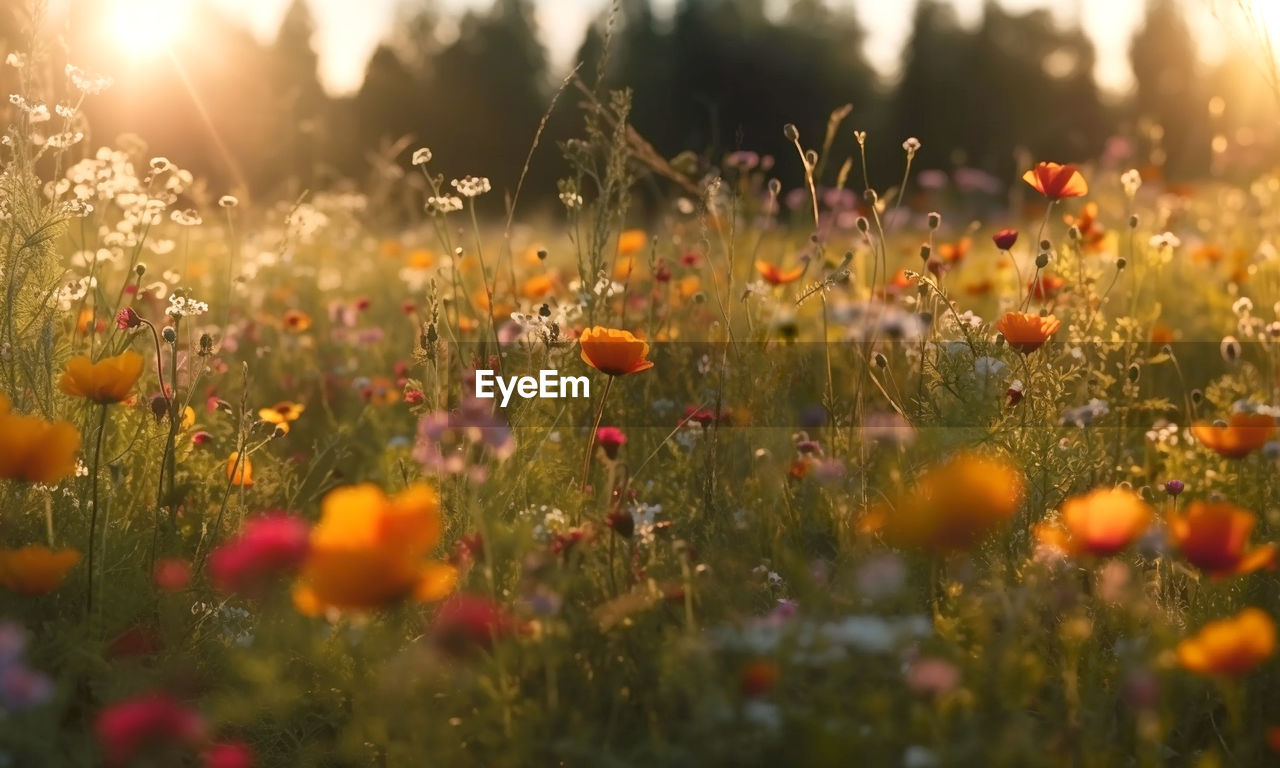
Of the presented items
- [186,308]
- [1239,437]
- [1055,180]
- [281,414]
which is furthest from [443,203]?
[1239,437]

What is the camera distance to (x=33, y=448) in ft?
5.22

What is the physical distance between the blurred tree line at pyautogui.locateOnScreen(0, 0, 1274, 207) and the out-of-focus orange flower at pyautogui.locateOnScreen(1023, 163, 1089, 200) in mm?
13655

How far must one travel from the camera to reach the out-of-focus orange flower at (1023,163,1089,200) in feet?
8.06

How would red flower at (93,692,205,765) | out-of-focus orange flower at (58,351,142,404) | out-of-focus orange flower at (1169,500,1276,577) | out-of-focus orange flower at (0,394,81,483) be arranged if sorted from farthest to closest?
1. out-of-focus orange flower at (58,351,142,404)
2. out-of-focus orange flower at (0,394,81,483)
3. out-of-focus orange flower at (1169,500,1276,577)
4. red flower at (93,692,205,765)

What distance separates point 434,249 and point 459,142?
62.9 feet

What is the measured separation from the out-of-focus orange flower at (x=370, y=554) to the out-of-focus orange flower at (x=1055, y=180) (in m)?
1.70

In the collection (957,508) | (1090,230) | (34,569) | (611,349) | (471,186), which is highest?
(1090,230)

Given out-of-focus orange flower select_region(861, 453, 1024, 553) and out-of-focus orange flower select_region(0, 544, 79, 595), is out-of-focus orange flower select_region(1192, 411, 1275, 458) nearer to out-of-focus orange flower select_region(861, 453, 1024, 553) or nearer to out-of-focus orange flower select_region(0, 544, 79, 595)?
out-of-focus orange flower select_region(861, 453, 1024, 553)

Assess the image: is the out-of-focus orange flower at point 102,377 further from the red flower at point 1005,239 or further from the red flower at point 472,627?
the red flower at point 1005,239

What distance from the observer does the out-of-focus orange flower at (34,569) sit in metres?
1.61

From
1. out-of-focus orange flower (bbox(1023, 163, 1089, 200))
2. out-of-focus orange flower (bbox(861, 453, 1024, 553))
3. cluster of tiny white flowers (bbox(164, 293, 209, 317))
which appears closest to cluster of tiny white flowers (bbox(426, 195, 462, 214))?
cluster of tiny white flowers (bbox(164, 293, 209, 317))

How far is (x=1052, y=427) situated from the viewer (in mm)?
2320

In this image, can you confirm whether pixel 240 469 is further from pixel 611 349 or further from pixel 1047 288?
pixel 1047 288

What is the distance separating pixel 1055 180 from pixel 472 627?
1768mm
